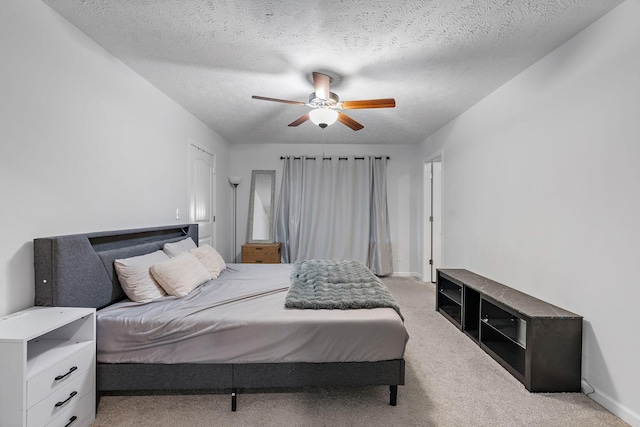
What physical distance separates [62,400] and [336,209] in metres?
4.30

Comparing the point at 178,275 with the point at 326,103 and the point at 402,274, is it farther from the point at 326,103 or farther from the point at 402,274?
the point at 402,274

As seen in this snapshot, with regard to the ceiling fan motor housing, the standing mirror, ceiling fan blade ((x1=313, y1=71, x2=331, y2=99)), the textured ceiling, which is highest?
the textured ceiling

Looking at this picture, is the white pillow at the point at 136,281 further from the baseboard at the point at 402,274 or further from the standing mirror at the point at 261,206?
the baseboard at the point at 402,274

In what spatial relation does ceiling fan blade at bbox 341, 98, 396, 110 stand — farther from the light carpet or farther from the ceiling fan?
the light carpet

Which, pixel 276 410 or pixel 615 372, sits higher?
pixel 615 372

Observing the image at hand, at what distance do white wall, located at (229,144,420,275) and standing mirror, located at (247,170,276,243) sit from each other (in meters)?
0.11

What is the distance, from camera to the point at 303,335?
1.78m

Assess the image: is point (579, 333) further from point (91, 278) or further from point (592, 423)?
point (91, 278)

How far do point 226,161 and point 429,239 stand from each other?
3790 mm

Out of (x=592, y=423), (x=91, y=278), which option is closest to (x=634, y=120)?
(x=592, y=423)

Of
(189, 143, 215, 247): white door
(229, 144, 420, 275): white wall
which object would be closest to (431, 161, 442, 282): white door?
(229, 144, 420, 275): white wall

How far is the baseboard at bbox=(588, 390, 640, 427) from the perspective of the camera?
65.2 inches

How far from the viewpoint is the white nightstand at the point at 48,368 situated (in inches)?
50.2

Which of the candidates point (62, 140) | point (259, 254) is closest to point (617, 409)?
point (62, 140)
